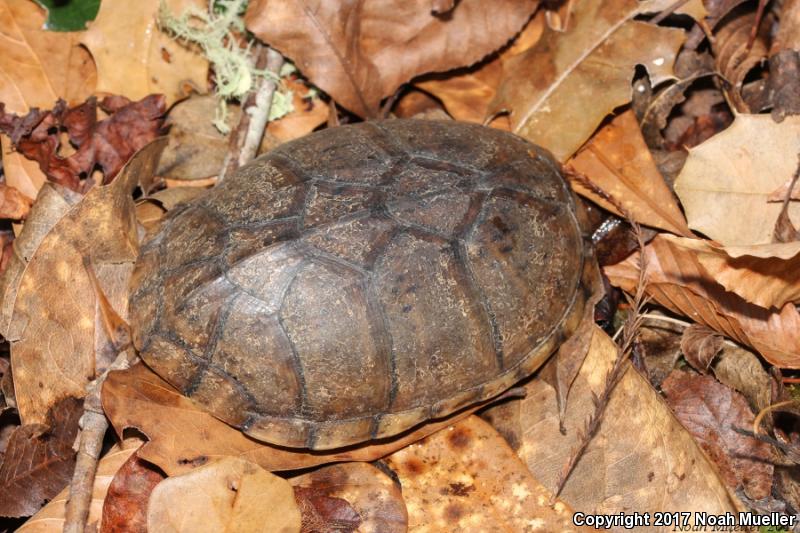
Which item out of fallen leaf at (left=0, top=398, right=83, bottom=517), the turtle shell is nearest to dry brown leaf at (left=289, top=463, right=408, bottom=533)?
the turtle shell

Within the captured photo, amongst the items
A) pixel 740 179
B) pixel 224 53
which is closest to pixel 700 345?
pixel 740 179

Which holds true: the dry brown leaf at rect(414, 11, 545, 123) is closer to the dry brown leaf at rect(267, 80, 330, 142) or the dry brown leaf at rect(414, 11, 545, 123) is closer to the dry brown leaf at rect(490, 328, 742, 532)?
the dry brown leaf at rect(267, 80, 330, 142)

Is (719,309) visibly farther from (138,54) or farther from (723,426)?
(138,54)

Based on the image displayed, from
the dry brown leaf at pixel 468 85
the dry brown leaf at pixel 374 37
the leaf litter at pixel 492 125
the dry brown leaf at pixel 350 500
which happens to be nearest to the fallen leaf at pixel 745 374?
the leaf litter at pixel 492 125

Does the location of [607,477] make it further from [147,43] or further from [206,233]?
[147,43]

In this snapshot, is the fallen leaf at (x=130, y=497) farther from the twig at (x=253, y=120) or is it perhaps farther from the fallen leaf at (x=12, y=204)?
the twig at (x=253, y=120)

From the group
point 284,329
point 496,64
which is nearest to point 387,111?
point 496,64
